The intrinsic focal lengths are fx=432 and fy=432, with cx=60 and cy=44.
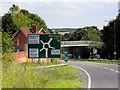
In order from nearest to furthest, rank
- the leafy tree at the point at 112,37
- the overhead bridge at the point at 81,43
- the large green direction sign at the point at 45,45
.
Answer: the large green direction sign at the point at 45,45, the leafy tree at the point at 112,37, the overhead bridge at the point at 81,43

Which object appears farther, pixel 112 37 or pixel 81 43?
pixel 81 43

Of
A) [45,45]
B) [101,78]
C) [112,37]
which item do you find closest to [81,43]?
[112,37]

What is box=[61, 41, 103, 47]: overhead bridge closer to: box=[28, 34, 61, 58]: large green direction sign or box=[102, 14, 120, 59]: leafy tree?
box=[102, 14, 120, 59]: leafy tree

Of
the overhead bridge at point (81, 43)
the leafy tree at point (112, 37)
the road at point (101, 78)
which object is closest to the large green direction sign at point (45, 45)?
the road at point (101, 78)

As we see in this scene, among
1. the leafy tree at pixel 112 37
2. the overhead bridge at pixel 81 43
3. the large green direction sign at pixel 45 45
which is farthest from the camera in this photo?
the overhead bridge at pixel 81 43

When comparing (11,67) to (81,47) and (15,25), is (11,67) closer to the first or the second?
(15,25)

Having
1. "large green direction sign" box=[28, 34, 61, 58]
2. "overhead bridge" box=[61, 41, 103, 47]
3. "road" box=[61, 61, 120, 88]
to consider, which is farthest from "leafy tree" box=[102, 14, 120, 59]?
"large green direction sign" box=[28, 34, 61, 58]

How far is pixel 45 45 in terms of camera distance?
25188 mm

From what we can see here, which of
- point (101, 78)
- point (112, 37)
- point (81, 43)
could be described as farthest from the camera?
point (81, 43)

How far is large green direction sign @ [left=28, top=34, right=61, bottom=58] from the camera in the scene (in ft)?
80.7

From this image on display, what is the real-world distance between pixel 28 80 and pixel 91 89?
14.9 feet

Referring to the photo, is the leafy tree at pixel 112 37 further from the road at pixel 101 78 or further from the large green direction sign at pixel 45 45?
the large green direction sign at pixel 45 45

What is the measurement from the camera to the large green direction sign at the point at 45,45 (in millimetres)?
24594

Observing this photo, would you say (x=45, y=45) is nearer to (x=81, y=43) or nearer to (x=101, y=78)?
(x=101, y=78)
